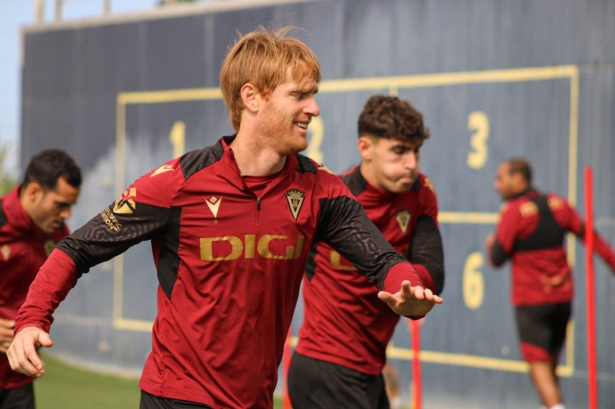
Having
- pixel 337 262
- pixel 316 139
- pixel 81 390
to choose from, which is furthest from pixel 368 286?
pixel 81 390

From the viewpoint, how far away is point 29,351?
10.5ft

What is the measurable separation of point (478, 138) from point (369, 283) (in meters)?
4.88

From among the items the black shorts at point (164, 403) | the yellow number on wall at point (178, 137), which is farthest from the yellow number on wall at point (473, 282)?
the black shorts at point (164, 403)

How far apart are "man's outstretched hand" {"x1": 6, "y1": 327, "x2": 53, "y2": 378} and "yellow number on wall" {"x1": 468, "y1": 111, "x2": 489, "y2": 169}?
271 inches

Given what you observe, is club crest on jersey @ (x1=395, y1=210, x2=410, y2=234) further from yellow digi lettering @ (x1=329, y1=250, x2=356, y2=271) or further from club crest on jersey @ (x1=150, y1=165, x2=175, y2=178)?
club crest on jersey @ (x1=150, y1=165, x2=175, y2=178)

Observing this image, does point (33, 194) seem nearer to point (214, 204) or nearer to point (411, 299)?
point (214, 204)

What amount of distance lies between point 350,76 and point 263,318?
23.4 feet

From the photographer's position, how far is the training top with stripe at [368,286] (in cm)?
506

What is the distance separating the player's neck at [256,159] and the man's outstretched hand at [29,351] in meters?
1.02

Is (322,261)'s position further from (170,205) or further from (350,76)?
(350,76)

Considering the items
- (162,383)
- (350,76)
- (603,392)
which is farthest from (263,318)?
(350,76)

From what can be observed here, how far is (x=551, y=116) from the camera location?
909 cm

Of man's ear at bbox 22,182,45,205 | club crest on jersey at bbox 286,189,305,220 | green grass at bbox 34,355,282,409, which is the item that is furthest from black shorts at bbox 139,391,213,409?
green grass at bbox 34,355,282,409

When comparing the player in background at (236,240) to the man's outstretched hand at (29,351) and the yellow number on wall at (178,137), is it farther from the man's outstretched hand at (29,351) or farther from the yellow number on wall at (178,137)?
the yellow number on wall at (178,137)
